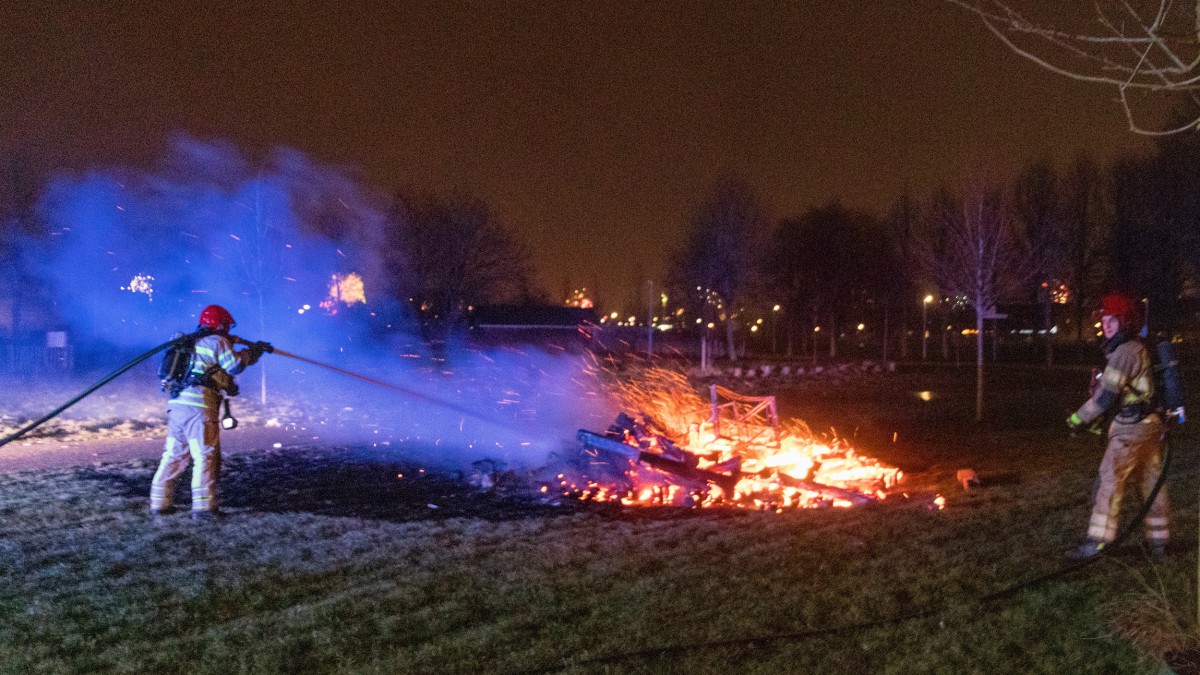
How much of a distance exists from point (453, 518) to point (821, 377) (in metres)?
24.4

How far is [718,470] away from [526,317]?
131ft

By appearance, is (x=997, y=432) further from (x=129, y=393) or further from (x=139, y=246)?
(x=139, y=246)

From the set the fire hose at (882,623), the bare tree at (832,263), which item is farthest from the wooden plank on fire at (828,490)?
the bare tree at (832,263)

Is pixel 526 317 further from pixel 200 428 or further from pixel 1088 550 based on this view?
pixel 1088 550

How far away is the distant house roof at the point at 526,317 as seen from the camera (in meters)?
47.0

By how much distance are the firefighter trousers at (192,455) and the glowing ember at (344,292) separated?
29539 millimetres

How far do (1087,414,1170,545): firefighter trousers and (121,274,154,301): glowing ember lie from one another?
105 ft

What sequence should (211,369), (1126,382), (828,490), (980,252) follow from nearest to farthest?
(1126,382) < (211,369) < (828,490) < (980,252)

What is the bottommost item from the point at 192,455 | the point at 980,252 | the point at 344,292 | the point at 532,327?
the point at 192,455

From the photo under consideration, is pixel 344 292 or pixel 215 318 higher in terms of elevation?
pixel 344 292

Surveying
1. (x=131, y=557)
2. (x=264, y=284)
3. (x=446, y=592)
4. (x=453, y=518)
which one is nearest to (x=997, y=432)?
(x=453, y=518)

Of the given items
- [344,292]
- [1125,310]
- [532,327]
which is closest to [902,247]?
[532,327]

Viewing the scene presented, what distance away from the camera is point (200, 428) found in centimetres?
804

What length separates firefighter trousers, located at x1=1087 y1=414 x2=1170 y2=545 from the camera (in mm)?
6109
